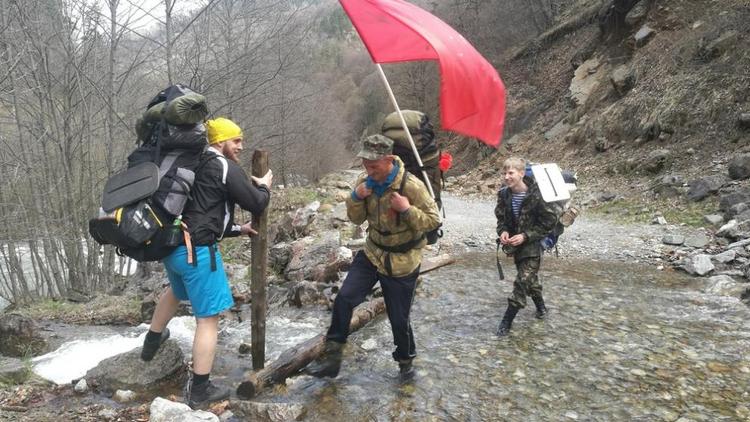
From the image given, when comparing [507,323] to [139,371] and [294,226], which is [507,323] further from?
[294,226]

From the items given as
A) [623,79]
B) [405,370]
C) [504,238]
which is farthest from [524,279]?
[623,79]

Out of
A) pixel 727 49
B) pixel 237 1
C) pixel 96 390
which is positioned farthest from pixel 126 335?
pixel 727 49

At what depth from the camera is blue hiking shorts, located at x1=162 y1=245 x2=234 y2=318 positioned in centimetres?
353

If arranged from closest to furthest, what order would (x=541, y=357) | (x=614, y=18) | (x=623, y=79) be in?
(x=541, y=357), (x=623, y=79), (x=614, y=18)

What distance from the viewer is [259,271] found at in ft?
14.0

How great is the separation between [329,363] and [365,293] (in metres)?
0.73

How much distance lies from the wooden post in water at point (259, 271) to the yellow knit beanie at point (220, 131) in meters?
0.24

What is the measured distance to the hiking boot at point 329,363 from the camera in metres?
4.20

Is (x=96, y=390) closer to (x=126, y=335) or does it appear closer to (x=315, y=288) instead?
(x=126, y=335)

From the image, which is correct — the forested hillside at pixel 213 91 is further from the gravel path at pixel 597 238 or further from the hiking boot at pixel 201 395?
the hiking boot at pixel 201 395

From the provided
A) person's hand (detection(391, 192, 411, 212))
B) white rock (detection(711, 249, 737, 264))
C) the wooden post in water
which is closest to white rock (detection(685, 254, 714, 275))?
white rock (detection(711, 249, 737, 264))

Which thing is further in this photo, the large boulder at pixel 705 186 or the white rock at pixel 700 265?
the large boulder at pixel 705 186

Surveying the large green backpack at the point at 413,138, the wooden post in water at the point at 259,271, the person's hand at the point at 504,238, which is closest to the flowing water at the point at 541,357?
the wooden post in water at the point at 259,271

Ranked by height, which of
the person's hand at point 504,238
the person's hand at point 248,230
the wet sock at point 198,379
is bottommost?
the wet sock at point 198,379
